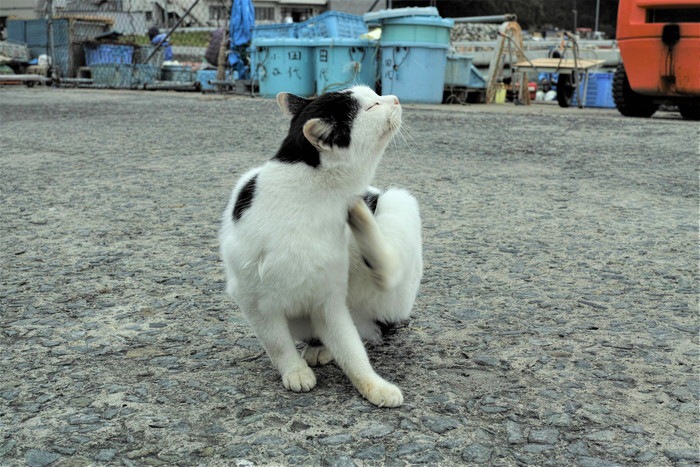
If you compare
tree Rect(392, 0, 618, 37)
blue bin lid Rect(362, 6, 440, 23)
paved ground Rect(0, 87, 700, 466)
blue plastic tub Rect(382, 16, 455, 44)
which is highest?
tree Rect(392, 0, 618, 37)

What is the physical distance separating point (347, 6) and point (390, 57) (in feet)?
67.6

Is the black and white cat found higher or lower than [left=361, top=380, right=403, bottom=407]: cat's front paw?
higher

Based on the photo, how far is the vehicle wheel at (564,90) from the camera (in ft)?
42.7

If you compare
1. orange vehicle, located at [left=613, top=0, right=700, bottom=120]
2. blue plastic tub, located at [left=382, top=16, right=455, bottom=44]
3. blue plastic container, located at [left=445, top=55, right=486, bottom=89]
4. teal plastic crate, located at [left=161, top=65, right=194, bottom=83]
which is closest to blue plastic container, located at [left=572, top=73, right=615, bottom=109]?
blue plastic container, located at [left=445, top=55, right=486, bottom=89]

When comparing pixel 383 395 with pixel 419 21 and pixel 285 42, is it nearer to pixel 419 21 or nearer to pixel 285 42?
pixel 419 21

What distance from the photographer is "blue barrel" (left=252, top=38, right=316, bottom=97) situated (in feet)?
41.1

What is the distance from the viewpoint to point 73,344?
7.38ft

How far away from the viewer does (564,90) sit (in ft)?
43.1

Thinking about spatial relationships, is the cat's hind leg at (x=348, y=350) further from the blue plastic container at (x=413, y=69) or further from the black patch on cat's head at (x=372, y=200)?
the blue plastic container at (x=413, y=69)

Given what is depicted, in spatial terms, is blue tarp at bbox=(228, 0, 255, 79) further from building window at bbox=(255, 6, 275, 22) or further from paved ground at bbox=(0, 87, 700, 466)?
building window at bbox=(255, 6, 275, 22)

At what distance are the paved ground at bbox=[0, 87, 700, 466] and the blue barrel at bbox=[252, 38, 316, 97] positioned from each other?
7.52 meters

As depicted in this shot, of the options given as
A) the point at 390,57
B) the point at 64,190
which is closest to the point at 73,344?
the point at 64,190

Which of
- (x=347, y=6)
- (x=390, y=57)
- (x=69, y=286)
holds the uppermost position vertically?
(x=347, y=6)

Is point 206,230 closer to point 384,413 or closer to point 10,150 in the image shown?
point 384,413
